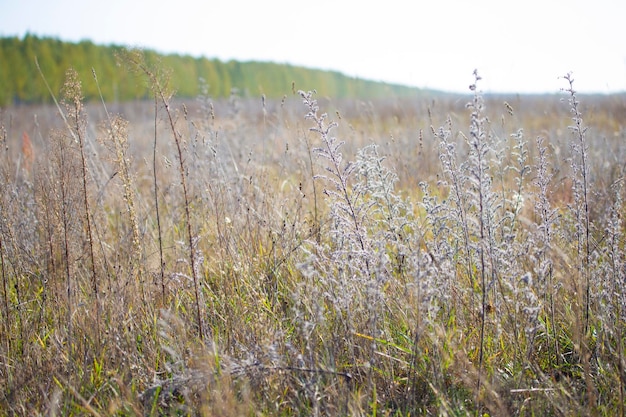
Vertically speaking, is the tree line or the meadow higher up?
the tree line

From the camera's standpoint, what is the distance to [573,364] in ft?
5.72

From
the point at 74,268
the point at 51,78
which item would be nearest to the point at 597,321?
the point at 74,268

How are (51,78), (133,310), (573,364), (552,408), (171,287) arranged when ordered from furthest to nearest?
(51,78) < (171,287) < (133,310) < (573,364) < (552,408)

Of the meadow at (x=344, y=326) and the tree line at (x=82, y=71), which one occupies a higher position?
the tree line at (x=82, y=71)

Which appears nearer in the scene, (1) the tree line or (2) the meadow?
(2) the meadow

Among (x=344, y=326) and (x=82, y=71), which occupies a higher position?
(x=82, y=71)

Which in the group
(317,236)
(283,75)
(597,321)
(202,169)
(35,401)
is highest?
(283,75)

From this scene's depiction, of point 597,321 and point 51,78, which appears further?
point 51,78

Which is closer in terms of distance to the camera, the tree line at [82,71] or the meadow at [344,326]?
the meadow at [344,326]

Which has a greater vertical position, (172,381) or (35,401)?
(172,381)

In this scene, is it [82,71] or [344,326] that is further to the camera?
[82,71]

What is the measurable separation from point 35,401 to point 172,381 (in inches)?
21.9

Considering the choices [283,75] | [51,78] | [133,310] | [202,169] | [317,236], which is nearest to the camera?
[133,310]

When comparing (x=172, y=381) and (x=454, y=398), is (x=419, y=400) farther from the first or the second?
(x=172, y=381)
